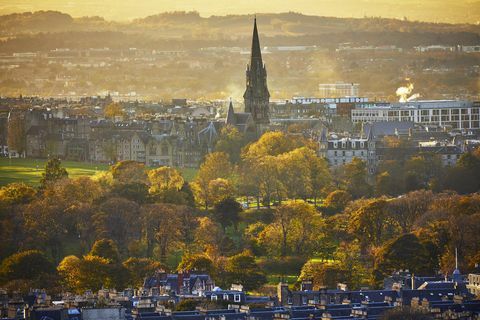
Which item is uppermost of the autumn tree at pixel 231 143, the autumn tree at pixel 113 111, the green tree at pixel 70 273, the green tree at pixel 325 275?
the autumn tree at pixel 113 111

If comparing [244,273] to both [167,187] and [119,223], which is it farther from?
[167,187]

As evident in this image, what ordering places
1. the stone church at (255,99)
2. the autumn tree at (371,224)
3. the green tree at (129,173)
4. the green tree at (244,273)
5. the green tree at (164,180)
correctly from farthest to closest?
the stone church at (255,99) < the green tree at (129,173) < the green tree at (164,180) < the autumn tree at (371,224) < the green tree at (244,273)

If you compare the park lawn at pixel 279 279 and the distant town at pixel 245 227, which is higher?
the distant town at pixel 245 227

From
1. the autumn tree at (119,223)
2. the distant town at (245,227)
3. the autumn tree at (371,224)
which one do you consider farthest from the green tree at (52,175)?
the autumn tree at (371,224)

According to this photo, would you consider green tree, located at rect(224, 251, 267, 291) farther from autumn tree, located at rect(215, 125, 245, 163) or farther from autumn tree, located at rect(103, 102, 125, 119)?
autumn tree, located at rect(103, 102, 125, 119)

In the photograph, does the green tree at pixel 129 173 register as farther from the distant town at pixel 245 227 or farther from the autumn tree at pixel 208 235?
the autumn tree at pixel 208 235

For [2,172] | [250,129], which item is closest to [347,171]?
[2,172]

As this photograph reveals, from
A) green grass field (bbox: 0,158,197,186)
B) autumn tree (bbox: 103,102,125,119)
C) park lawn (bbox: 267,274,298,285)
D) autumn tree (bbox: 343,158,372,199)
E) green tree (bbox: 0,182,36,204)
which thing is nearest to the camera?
park lawn (bbox: 267,274,298,285)

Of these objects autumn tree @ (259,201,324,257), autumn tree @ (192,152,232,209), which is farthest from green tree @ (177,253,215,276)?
autumn tree @ (192,152,232,209)
